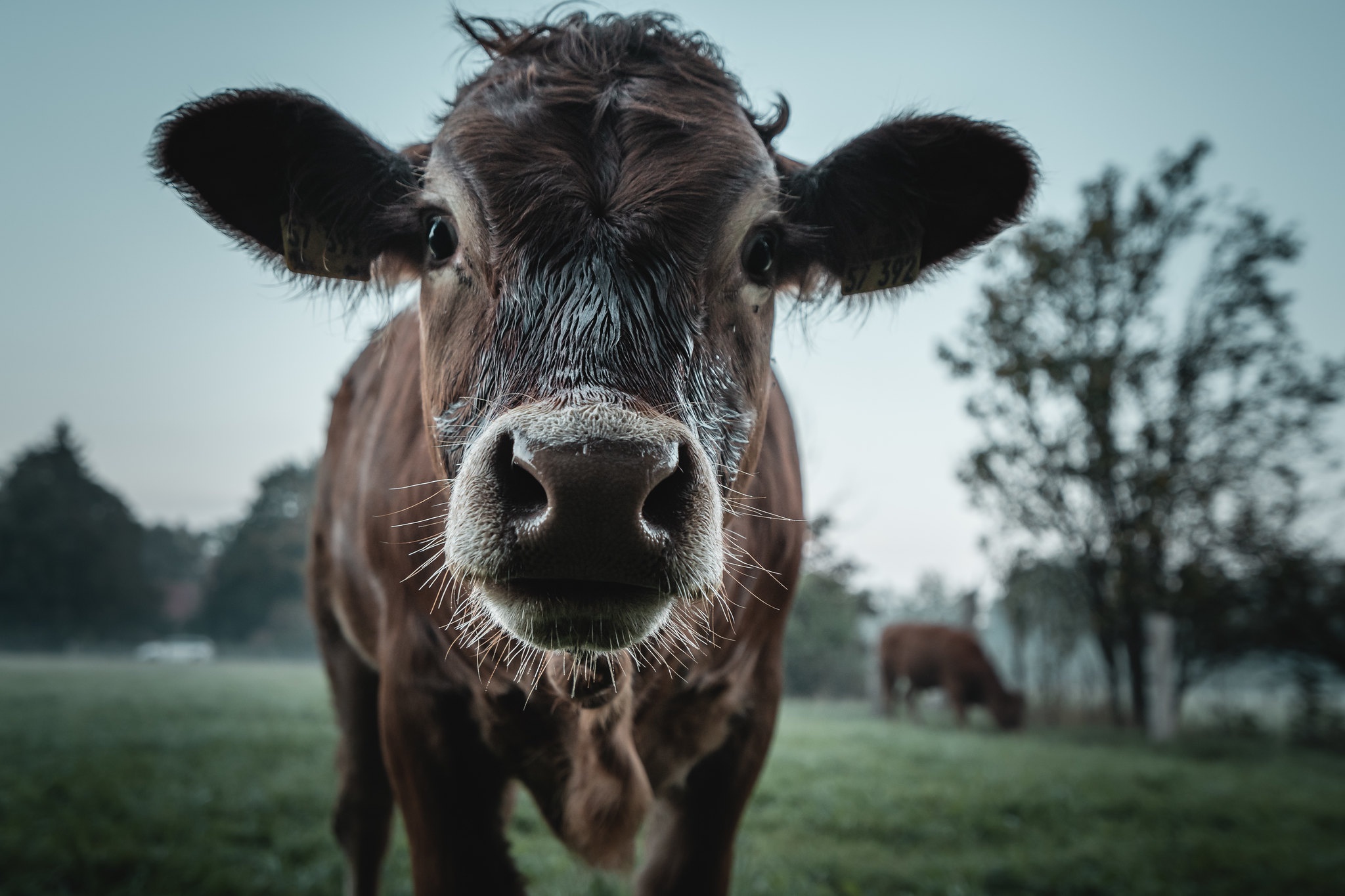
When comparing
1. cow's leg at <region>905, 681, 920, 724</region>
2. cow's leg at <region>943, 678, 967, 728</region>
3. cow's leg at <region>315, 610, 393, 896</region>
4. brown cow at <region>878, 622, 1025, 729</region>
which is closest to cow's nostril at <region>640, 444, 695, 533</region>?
cow's leg at <region>315, 610, 393, 896</region>

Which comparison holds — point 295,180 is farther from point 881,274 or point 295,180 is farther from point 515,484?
point 881,274

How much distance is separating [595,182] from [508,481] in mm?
716

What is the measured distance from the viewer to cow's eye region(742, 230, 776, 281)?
1.78 m

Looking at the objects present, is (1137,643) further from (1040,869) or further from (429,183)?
(429,183)

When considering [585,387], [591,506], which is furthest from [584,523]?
[585,387]

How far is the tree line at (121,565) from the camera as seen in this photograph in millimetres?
28375

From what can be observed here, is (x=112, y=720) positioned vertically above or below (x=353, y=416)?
below

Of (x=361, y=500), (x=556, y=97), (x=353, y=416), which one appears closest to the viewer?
(x=556, y=97)

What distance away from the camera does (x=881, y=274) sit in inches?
91.4

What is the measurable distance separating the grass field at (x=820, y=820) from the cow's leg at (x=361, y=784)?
0.46 metres

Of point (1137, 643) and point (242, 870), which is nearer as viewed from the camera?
point (242, 870)

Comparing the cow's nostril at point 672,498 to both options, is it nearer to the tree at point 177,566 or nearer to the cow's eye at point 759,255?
the cow's eye at point 759,255

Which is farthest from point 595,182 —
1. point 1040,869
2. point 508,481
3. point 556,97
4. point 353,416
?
point 1040,869

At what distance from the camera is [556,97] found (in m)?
1.73
